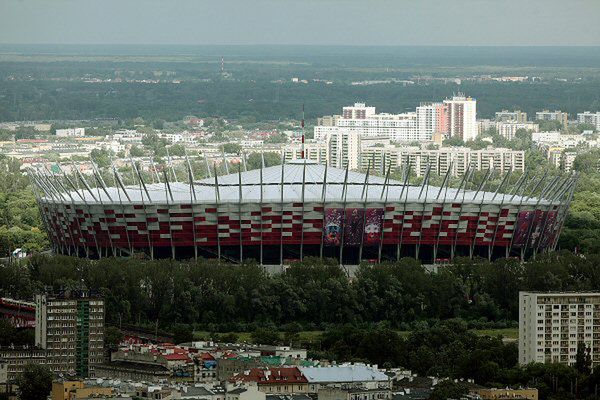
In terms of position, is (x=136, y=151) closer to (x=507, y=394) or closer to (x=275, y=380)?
(x=275, y=380)

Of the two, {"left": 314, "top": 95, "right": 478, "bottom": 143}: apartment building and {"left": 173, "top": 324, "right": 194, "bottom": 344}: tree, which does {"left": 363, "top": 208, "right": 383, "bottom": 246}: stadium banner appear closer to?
{"left": 173, "top": 324, "right": 194, "bottom": 344}: tree

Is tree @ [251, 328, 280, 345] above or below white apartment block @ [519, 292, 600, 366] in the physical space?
below

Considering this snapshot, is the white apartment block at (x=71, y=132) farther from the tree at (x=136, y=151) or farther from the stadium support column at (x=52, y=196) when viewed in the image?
the stadium support column at (x=52, y=196)

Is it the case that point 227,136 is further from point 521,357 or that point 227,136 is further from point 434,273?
point 521,357

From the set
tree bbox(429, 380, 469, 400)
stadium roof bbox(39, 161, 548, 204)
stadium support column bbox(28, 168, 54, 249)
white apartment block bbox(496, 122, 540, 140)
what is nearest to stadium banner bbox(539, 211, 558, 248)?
stadium roof bbox(39, 161, 548, 204)

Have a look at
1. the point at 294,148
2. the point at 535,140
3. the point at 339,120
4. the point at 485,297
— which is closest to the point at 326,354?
the point at 485,297

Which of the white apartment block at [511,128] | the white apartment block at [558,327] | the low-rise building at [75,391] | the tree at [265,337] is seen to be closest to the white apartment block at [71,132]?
the white apartment block at [511,128]

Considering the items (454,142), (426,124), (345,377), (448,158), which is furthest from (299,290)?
(426,124)
